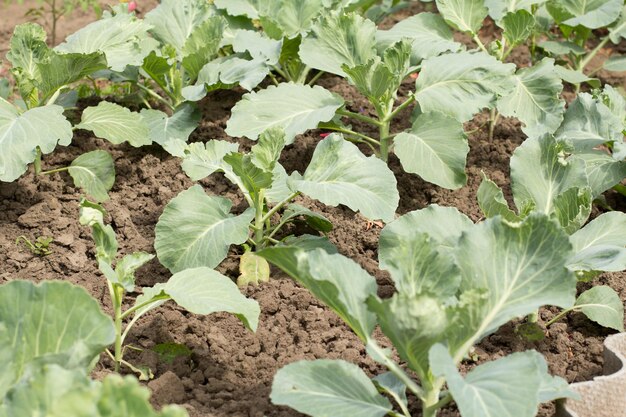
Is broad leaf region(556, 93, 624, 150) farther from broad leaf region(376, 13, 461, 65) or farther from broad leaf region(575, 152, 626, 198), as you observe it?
broad leaf region(376, 13, 461, 65)

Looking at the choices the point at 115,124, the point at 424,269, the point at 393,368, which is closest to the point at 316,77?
the point at 115,124

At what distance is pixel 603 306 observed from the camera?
12.3 feet

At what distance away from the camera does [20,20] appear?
6469mm

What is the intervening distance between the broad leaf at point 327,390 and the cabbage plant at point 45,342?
49 cm

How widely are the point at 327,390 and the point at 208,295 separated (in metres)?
0.63

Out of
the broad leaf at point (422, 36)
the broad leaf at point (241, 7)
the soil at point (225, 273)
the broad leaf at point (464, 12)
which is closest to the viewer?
the soil at point (225, 273)

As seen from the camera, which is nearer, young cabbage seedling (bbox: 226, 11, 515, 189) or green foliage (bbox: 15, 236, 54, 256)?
green foliage (bbox: 15, 236, 54, 256)

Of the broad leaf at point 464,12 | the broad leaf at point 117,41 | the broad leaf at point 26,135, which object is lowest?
the broad leaf at point 26,135

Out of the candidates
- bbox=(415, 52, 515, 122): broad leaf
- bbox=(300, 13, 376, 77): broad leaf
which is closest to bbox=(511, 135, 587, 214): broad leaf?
bbox=(415, 52, 515, 122): broad leaf

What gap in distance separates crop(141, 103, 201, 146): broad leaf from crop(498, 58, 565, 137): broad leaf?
4.91 feet

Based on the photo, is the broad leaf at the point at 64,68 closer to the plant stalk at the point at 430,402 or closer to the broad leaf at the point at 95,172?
the broad leaf at the point at 95,172

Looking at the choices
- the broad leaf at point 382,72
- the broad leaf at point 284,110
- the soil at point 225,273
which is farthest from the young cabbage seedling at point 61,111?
the broad leaf at point 382,72

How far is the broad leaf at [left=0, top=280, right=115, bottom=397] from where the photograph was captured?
272cm

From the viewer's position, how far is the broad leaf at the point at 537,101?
4.56m
